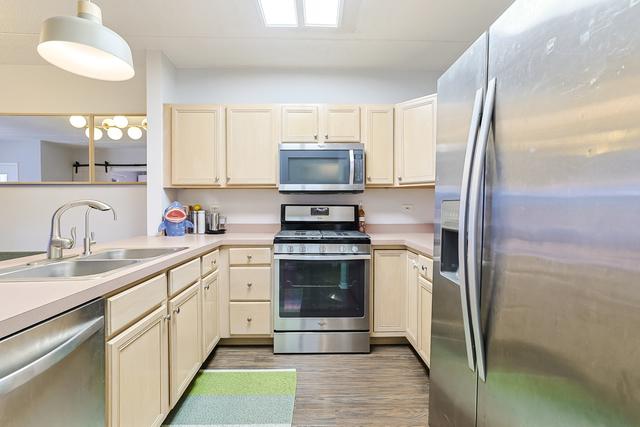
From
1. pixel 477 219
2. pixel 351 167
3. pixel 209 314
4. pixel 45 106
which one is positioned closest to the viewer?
pixel 477 219

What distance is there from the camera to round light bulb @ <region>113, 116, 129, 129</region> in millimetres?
2943

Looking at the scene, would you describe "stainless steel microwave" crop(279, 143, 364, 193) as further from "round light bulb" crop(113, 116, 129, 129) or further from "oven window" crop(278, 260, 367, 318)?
"round light bulb" crop(113, 116, 129, 129)

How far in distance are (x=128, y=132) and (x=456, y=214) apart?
9.93 feet

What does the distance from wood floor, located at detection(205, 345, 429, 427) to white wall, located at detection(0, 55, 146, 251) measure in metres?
2.06

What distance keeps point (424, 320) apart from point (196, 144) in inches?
92.4

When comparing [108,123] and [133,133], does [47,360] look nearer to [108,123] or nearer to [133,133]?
[133,133]

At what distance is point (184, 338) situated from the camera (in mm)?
1757

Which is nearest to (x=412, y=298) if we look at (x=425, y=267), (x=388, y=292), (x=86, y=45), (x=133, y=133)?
(x=388, y=292)

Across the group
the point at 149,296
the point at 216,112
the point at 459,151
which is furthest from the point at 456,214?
the point at 216,112

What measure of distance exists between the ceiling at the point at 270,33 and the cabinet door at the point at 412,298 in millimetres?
1707

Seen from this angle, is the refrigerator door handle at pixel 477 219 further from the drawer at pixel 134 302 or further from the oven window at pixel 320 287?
the oven window at pixel 320 287

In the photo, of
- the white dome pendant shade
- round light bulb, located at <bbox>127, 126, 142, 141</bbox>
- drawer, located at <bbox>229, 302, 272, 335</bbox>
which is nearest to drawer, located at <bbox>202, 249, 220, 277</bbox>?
drawer, located at <bbox>229, 302, 272, 335</bbox>

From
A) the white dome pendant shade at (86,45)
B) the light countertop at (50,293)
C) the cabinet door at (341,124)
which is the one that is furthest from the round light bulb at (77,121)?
the cabinet door at (341,124)

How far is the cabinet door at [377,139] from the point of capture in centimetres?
276
